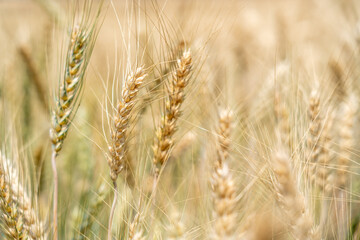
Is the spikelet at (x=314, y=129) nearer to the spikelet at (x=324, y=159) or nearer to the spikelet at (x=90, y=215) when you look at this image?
the spikelet at (x=324, y=159)

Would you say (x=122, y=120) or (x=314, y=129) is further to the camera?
(x=314, y=129)

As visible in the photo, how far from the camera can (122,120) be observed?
74 centimetres

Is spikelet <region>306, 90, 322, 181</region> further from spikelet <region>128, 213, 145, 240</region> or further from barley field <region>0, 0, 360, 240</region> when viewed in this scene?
spikelet <region>128, 213, 145, 240</region>

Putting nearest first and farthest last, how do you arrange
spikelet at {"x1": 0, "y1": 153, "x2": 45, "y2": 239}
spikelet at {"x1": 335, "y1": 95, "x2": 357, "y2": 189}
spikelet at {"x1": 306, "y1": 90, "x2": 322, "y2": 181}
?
1. spikelet at {"x1": 0, "y1": 153, "x2": 45, "y2": 239}
2. spikelet at {"x1": 306, "y1": 90, "x2": 322, "y2": 181}
3. spikelet at {"x1": 335, "y1": 95, "x2": 357, "y2": 189}

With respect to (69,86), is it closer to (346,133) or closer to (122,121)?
(122,121)

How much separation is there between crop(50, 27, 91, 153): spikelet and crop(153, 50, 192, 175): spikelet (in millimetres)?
198

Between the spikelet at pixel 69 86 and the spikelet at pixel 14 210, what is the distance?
0.11m

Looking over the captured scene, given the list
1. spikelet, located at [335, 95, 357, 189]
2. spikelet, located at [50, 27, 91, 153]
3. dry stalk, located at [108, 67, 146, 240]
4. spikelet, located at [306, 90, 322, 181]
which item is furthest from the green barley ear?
spikelet, located at [335, 95, 357, 189]

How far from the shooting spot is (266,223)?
0.53m

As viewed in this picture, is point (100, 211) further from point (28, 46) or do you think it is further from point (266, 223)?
point (28, 46)

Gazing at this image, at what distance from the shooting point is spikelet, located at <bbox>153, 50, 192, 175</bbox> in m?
0.78

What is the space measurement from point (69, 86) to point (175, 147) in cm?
30

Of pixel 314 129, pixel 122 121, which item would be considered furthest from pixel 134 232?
pixel 314 129

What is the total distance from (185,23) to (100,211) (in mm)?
558
